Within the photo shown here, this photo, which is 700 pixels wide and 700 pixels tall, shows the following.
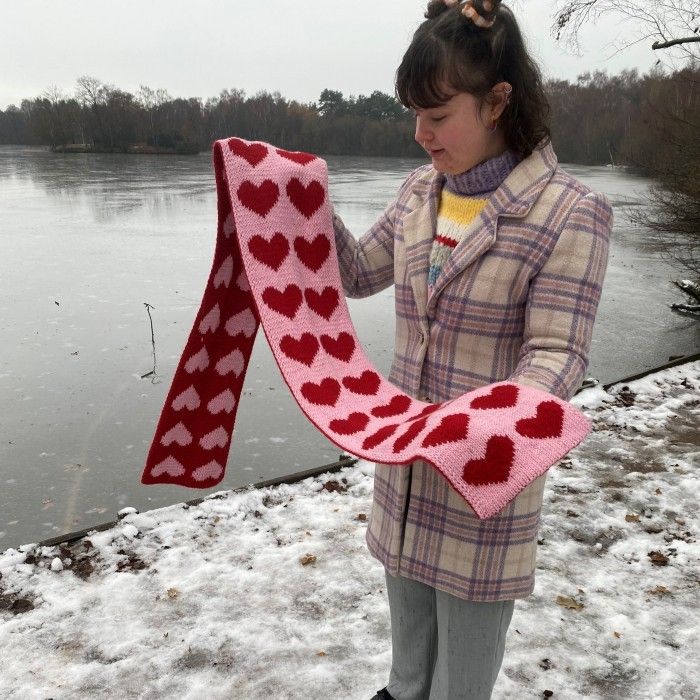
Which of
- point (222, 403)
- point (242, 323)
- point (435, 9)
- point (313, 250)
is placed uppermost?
point (435, 9)

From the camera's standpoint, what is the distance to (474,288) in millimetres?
1222

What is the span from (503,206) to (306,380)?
52 centimetres

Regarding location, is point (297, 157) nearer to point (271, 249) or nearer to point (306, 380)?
point (271, 249)

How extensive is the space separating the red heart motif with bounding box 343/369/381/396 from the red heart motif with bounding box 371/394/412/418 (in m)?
0.06

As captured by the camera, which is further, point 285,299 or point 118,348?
point 118,348

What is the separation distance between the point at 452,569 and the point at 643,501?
2049 mm

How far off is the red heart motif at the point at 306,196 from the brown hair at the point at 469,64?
0.35 metres

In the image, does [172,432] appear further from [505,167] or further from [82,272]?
[82,272]

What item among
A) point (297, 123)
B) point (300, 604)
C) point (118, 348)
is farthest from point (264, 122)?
point (300, 604)

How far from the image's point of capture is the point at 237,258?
64.1 inches

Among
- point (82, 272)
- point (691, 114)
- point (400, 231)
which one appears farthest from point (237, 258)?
point (691, 114)

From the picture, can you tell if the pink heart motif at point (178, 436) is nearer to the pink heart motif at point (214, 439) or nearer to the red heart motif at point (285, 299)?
the pink heart motif at point (214, 439)

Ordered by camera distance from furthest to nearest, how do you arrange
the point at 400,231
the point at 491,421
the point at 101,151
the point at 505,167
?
the point at 101,151, the point at 400,231, the point at 505,167, the point at 491,421

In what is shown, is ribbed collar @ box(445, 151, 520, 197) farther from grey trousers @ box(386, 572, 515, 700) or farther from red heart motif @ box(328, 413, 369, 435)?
grey trousers @ box(386, 572, 515, 700)
